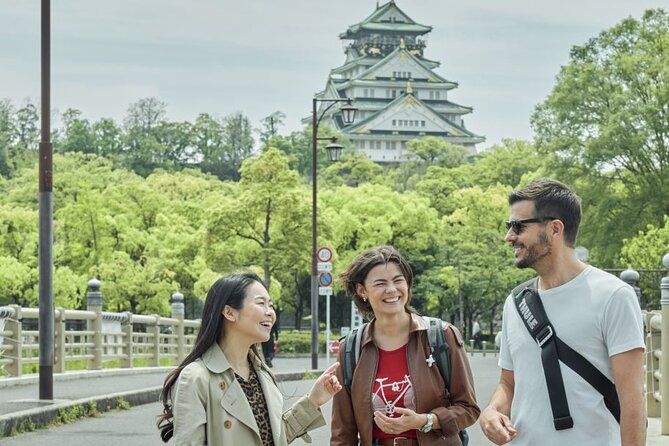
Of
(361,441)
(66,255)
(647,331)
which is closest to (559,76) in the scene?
(66,255)

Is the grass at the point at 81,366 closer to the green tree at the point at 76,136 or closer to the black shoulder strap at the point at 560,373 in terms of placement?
the black shoulder strap at the point at 560,373

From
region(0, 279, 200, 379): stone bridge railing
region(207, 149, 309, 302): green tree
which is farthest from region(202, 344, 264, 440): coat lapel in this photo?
region(207, 149, 309, 302): green tree

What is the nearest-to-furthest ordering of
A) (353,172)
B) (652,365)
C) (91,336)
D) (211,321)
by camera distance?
(211,321) → (652,365) → (91,336) → (353,172)

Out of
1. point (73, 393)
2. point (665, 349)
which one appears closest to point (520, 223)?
point (665, 349)

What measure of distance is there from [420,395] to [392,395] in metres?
0.11

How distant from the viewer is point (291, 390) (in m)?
21.8

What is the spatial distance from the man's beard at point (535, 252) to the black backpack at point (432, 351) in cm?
67

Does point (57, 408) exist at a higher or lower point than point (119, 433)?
higher

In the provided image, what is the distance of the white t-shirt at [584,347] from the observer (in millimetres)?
4582

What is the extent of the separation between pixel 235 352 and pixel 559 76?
160 ft

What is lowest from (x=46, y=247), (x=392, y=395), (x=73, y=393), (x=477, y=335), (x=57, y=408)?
(x=477, y=335)

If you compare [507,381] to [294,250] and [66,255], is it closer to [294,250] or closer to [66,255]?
[294,250]

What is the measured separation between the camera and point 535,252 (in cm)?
482

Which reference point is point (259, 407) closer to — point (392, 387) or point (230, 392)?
point (230, 392)
